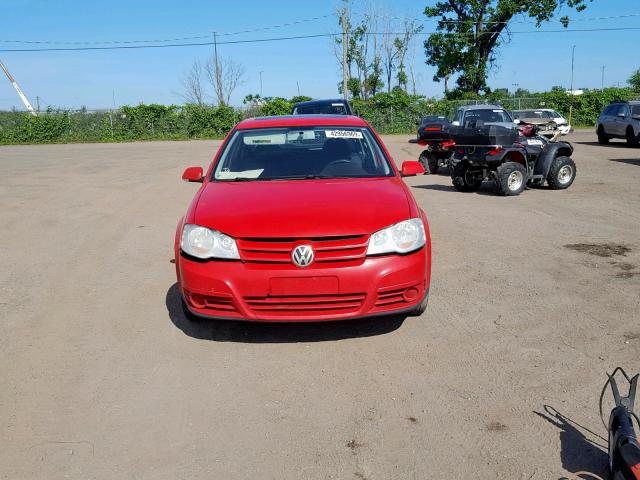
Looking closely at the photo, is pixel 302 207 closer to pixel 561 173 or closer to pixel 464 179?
pixel 464 179

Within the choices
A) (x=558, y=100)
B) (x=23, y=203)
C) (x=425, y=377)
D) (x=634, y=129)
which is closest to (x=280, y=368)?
(x=425, y=377)

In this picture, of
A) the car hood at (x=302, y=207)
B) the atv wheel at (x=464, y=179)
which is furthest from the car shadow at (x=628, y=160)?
the car hood at (x=302, y=207)

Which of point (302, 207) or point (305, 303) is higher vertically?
point (302, 207)

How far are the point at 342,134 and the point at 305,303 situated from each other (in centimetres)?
228

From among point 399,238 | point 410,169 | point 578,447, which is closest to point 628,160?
point 410,169

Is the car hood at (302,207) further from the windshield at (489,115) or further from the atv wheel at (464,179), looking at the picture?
the windshield at (489,115)

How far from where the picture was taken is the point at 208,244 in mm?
4285

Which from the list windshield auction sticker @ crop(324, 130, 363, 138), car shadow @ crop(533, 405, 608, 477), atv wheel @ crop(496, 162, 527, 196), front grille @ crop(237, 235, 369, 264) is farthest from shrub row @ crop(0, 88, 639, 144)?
car shadow @ crop(533, 405, 608, 477)

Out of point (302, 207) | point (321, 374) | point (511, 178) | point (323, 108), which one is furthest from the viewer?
point (323, 108)

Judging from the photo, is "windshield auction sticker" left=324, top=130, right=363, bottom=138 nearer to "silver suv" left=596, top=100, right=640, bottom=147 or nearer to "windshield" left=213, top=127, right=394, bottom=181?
"windshield" left=213, top=127, right=394, bottom=181

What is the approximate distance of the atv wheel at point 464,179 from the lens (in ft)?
41.4

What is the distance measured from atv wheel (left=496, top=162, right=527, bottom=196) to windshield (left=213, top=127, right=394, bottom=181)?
641 centimetres

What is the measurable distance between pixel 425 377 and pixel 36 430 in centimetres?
226

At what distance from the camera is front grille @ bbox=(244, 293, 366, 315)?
13.6 feet
